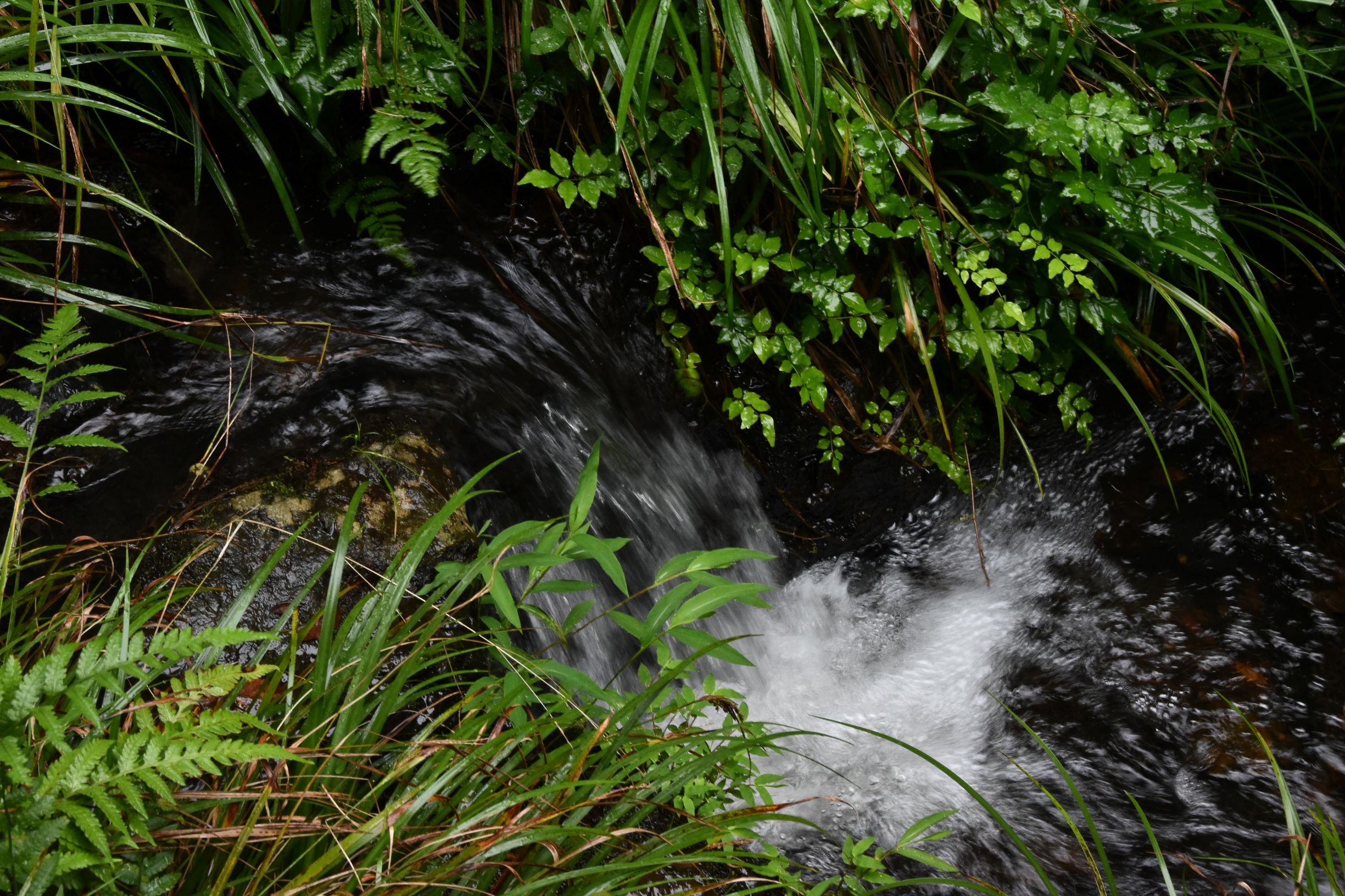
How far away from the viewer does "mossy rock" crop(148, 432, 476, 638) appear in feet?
5.45

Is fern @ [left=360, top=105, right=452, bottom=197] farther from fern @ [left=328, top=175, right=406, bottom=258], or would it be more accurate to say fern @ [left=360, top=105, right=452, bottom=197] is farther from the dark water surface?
the dark water surface

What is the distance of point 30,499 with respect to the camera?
67.9 inches

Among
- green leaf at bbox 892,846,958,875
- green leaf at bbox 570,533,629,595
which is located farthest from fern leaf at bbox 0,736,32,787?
green leaf at bbox 892,846,958,875

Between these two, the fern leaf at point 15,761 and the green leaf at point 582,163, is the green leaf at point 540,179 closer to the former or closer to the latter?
the green leaf at point 582,163

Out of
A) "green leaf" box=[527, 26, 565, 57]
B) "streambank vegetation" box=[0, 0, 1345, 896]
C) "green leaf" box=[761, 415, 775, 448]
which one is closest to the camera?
"streambank vegetation" box=[0, 0, 1345, 896]

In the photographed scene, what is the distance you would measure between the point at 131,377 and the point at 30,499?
1.39ft

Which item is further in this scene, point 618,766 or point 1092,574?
point 1092,574

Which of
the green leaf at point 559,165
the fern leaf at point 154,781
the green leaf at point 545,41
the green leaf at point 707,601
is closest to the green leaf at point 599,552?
the green leaf at point 707,601

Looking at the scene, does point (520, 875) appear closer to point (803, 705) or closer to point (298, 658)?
point (298, 658)

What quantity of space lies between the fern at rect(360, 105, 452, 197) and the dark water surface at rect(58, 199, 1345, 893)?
374 mm

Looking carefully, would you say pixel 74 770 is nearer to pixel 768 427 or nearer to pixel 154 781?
pixel 154 781

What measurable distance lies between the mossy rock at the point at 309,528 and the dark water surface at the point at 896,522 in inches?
2.4

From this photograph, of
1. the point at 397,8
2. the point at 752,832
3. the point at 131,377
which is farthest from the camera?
the point at 131,377

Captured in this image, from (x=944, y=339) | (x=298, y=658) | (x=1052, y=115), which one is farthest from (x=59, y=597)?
(x=1052, y=115)
